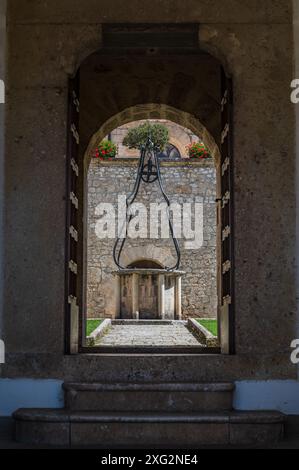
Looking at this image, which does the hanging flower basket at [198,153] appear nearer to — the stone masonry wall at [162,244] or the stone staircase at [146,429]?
the stone masonry wall at [162,244]

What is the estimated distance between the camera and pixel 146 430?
5.01 meters

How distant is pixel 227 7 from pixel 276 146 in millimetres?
1232

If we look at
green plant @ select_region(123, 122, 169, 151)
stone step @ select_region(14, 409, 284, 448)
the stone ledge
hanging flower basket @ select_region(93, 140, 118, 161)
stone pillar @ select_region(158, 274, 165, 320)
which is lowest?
stone step @ select_region(14, 409, 284, 448)

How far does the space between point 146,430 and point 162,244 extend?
1902cm

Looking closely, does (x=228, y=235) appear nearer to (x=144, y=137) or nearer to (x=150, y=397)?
(x=150, y=397)

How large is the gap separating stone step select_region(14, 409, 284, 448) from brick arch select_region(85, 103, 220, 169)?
478 cm

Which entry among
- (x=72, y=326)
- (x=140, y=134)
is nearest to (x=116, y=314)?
(x=140, y=134)

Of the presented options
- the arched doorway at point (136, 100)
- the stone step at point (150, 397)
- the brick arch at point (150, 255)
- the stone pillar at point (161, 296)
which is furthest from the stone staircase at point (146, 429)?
the brick arch at point (150, 255)

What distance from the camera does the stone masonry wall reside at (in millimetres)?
23453

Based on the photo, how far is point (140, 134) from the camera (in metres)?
26.0

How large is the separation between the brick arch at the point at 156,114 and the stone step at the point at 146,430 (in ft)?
15.7

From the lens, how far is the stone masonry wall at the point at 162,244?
76.9ft

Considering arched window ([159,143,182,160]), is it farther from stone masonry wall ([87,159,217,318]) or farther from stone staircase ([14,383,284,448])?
stone staircase ([14,383,284,448])

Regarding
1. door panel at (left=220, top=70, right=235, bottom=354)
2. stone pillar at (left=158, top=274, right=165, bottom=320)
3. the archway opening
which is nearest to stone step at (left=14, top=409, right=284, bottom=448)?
door panel at (left=220, top=70, right=235, bottom=354)
